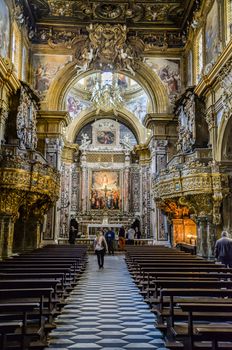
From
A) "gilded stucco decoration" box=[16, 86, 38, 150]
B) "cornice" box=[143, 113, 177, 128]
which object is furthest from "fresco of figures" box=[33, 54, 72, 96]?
"cornice" box=[143, 113, 177, 128]

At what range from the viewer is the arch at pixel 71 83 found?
59.8 ft

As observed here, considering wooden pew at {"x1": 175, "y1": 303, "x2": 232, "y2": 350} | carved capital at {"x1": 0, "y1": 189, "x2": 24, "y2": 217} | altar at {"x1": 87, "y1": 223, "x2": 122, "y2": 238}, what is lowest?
wooden pew at {"x1": 175, "y1": 303, "x2": 232, "y2": 350}

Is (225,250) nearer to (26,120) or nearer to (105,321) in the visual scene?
(105,321)

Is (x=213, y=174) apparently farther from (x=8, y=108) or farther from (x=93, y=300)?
→ (x=8, y=108)

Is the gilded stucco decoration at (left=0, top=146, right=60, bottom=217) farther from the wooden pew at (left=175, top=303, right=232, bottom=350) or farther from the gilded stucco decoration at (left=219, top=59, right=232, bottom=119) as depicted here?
the wooden pew at (left=175, top=303, right=232, bottom=350)

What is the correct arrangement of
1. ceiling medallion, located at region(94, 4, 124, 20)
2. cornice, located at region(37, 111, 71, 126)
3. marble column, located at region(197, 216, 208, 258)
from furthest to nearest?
cornice, located at region(37, 111, 71, 126) → ceiling medallion, located at region(94, 4, 124, 20) → marble column, located at region(197, 216, 208, 258)

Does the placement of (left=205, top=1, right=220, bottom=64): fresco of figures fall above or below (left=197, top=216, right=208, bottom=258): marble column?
above

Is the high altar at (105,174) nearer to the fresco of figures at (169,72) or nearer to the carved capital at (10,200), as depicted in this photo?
the fresco of figures at (169,72)

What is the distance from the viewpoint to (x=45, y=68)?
18266 millimetres

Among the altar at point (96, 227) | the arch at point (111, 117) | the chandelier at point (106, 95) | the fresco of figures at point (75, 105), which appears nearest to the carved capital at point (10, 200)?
the altar at point (96, 227)

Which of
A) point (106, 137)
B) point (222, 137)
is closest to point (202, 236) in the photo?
point (222, 137)

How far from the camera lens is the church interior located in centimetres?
1223

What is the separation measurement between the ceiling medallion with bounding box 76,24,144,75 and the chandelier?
261 inches

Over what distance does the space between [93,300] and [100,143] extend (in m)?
20.3
